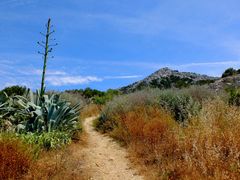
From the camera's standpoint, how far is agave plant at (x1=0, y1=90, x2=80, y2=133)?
9.72 meters

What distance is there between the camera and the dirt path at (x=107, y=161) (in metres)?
7.95

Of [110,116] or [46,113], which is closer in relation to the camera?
[46,113]

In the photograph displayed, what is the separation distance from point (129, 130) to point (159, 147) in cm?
240

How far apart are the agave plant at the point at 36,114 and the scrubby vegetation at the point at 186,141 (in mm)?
1967

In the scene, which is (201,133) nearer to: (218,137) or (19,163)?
(218,137)

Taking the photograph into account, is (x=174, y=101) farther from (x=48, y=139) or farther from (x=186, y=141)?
(x=48, y=139)

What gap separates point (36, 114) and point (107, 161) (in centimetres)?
218

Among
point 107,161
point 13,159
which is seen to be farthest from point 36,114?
point 13,159

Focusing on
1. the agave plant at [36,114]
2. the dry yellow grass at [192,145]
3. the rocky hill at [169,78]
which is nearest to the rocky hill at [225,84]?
the dry yellow grass at [192,145]

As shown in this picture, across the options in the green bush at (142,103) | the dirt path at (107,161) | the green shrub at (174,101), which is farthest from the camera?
the green bush at (142,103)

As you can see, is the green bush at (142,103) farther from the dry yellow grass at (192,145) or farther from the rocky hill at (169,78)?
the rocky hill at (169,78)

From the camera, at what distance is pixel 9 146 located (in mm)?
6668

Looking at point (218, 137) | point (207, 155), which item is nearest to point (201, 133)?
point (218, 137)

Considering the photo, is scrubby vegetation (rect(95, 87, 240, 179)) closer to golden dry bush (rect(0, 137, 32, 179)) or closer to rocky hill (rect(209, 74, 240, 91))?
golden dry bush (rect(0, 137, 32, 179))
